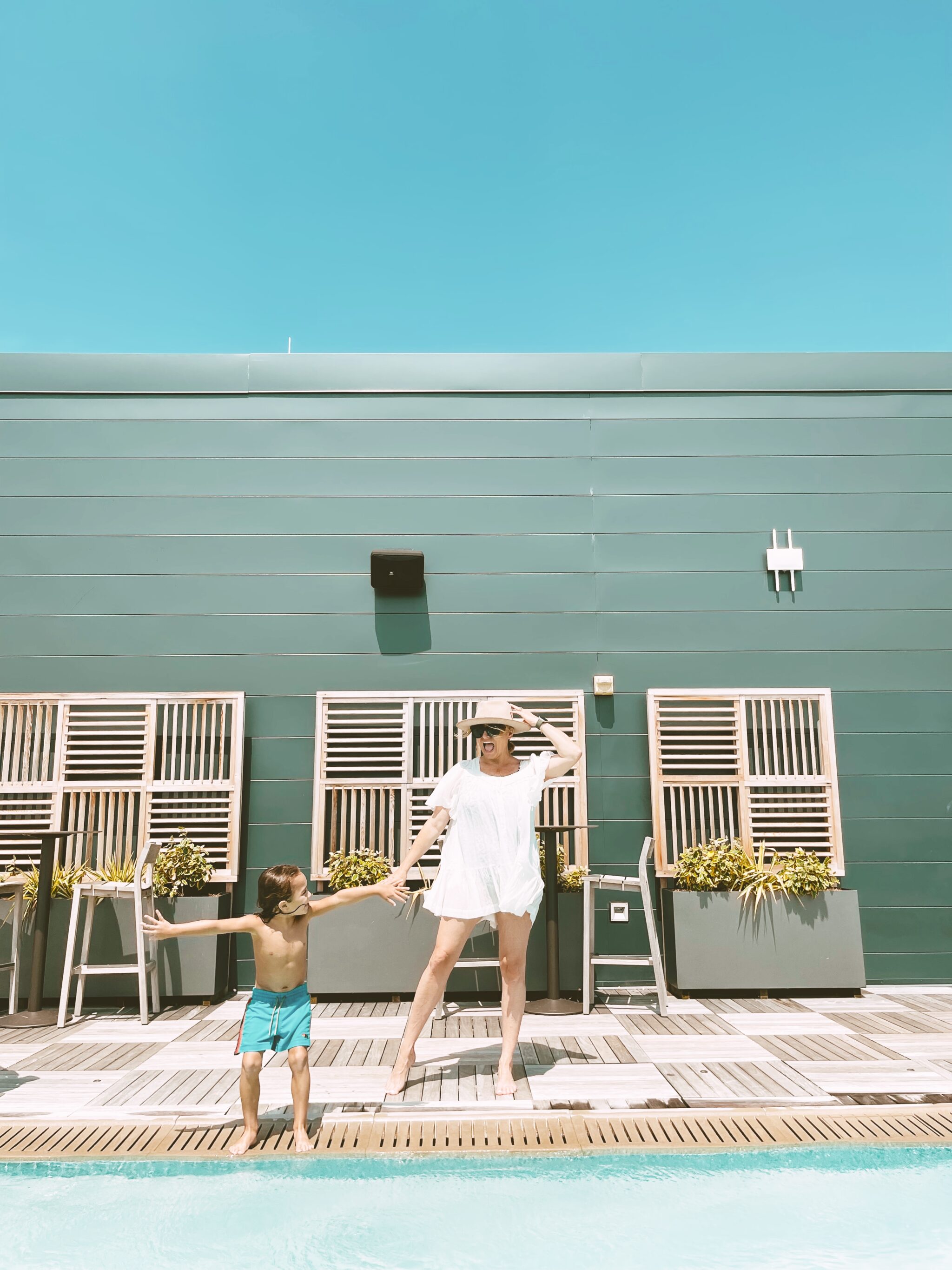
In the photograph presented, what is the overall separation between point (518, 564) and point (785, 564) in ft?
6.67

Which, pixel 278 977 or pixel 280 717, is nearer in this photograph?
pixel 278 977

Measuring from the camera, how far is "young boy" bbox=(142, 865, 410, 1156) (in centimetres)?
303

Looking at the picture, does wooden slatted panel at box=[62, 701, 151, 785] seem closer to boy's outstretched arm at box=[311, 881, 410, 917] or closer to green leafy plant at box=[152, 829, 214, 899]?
green leafy plant at box=[152, 829, 214, 899]

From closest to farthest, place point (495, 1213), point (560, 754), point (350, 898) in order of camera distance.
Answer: point (495, 1213), point (350, 898), point (560, 754)

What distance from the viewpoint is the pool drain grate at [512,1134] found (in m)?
2.98

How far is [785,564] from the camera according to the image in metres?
6.76

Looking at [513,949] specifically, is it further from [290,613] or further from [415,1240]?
[290,613]

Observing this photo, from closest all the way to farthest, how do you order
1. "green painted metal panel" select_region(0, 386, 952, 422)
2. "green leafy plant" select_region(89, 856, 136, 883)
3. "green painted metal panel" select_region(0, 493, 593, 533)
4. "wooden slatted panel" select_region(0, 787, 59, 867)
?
1. "green leafy plant" select_region(89, 856, 136, 883)
2. "wooden slatted panel" select_region(0, 787, 59, 867)
3. "green painted metal panel" select_region(0, 493, 593, 533)
4. "green painted metal panel" select_region(0, 386, 952, 422)

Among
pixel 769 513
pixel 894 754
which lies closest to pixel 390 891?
pixel 894 754

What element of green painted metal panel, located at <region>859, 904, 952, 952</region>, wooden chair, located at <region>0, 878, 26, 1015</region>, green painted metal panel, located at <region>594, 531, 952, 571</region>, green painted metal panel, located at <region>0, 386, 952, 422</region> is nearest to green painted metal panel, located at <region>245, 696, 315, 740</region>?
wooden chair, located at <region>0, 878, 26, 1015</region>

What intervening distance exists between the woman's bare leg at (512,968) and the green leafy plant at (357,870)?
7.08 feet

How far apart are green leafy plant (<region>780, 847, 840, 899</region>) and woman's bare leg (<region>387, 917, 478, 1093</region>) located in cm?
295

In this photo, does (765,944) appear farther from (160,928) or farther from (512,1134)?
(160,928)

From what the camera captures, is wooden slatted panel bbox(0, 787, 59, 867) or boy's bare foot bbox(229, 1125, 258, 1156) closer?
boy's bare foot bbox(229, 1125, 258, 1156)
